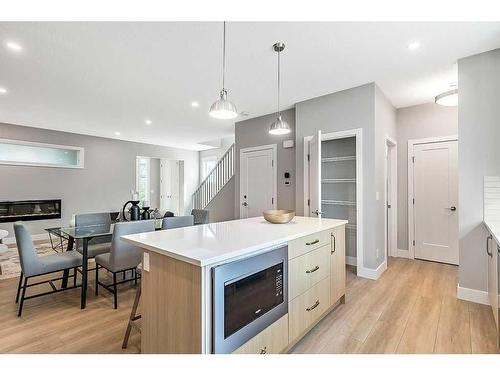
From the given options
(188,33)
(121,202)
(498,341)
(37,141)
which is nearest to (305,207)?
(498,341)

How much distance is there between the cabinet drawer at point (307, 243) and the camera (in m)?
1.90

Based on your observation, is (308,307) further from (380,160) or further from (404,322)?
(380,160)

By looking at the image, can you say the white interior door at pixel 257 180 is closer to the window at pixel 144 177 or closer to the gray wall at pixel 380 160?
the gray wall at pixel 380 160

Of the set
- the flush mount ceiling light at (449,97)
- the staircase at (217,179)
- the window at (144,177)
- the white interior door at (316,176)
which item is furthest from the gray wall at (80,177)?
the flush mount ceiling light at (449,97)

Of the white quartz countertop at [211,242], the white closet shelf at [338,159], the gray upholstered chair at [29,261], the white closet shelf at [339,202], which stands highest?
the white closet shelf at [338,159]

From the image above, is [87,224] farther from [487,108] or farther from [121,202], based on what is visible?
[487,108]

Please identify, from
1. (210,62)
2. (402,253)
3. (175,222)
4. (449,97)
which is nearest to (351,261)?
(402,253)

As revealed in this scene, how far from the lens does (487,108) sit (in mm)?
2748

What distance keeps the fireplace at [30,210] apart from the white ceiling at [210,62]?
2.23 m

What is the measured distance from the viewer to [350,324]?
2.35 meters

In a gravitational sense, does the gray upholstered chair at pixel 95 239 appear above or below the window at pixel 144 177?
below

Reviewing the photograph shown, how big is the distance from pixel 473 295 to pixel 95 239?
466cm

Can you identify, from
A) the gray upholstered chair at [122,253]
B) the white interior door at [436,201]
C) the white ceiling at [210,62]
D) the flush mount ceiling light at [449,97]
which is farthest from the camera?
the white interior door at [436,201]
